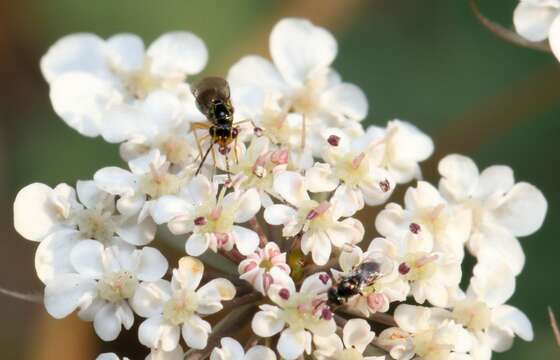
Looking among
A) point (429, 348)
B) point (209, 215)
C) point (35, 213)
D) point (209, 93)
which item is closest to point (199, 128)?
point (209, 93)

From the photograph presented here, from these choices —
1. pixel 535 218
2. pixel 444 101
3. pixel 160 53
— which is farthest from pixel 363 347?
pixel 444 101

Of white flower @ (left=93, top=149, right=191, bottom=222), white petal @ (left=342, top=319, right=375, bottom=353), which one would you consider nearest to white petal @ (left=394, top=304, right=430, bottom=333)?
white petal @ (left=342, top=319, right=375, bottom=353)

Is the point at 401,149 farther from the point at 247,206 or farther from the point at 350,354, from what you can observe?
the point at 350,354

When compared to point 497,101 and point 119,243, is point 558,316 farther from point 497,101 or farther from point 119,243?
point 119,243

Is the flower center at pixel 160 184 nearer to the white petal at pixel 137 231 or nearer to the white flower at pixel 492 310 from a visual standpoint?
the white petal at pixel 137 231

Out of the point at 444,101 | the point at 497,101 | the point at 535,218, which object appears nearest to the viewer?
the point at 535,218

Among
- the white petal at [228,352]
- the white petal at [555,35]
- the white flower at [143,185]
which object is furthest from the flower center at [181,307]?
the white petal at [555,35]
